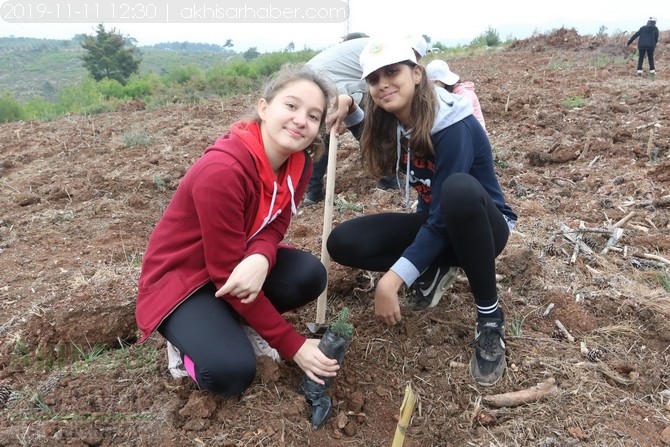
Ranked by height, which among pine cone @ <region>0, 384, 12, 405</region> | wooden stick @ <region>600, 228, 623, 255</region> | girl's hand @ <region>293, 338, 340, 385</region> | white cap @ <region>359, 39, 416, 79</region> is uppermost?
white cap @ <region>359, 39, 416, 79</region>

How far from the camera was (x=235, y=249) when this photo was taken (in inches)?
63.1

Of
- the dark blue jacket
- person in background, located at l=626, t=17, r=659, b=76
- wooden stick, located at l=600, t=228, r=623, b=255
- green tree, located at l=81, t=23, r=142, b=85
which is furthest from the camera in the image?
green tree, located at l=81, t=23, r=142, b=85

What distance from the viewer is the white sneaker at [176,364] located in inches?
69.6

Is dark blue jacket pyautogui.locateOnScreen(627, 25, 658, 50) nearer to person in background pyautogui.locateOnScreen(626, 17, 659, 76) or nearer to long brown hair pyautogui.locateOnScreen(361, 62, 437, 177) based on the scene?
person in background pyautogui.locateOnScreen(626, 17, 659, 76)

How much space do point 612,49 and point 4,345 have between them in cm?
1482

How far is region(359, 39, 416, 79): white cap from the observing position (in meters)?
1.75

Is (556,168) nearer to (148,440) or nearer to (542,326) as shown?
(542,326)

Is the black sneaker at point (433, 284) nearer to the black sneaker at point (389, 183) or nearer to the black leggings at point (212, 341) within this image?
the black leggings at point (212, 341)

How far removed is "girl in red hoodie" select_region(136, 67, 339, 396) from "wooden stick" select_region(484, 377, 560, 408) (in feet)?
1.95

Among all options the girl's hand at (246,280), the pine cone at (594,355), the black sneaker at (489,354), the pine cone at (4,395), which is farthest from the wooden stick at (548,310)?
the pine cone at (4,395)

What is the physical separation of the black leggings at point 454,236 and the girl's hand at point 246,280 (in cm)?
54

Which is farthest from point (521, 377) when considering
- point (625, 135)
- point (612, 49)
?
point (612, 49)

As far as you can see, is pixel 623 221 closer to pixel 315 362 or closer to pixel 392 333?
pixel 392 333

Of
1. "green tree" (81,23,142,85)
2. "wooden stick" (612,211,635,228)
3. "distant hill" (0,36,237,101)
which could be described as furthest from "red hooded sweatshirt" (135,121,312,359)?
"distant hill" (0,36,237,101)
